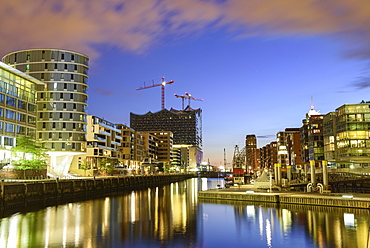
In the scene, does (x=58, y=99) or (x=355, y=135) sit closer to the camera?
(x=58, y=99)

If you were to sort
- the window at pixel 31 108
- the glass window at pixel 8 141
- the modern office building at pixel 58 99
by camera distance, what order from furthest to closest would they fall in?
the modern office building at pixel 58 99
the window at pixel 31 108
the glass window at pixel 8 141

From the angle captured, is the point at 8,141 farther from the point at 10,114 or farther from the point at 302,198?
the point at 302,198

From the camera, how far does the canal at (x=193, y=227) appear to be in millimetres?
35750

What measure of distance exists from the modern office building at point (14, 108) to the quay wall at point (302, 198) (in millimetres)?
47347

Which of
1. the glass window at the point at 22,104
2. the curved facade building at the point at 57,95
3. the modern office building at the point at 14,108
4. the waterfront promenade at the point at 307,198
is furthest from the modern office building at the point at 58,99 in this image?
the waterfront promenade at the point at 307,198

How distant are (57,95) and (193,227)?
86.4 m

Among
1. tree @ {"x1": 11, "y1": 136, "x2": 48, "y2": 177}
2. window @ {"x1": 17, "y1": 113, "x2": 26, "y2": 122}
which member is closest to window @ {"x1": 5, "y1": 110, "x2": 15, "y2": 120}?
window @ {"x1": 17, "y1": 113, "x2": 26, "y2": 122}

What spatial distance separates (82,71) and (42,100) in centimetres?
1592

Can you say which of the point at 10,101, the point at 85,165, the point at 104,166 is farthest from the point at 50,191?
the point at 104,166

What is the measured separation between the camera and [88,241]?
35812 millimetres

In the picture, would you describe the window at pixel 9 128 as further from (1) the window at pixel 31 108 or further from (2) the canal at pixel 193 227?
(2) the canal at pixel 193 227

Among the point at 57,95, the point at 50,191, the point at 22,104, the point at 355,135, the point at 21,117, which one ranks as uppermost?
the point at 57,95

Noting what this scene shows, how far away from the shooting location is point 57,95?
117 meters

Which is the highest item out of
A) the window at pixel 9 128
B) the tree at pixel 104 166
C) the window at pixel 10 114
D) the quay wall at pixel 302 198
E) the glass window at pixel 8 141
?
the window at pixel 10 114
